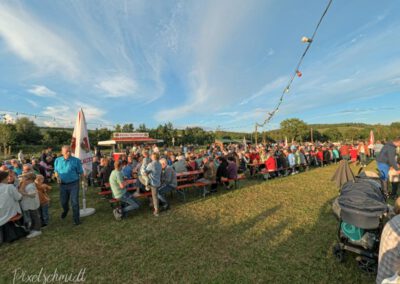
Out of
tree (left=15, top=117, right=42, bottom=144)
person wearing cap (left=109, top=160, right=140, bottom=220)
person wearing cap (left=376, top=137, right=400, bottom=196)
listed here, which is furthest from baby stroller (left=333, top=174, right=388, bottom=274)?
tree (left=15, top=117, right=42, bottom=144)

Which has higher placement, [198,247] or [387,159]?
[387,159]

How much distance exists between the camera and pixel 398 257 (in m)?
1.53

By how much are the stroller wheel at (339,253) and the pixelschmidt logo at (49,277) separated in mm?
3714

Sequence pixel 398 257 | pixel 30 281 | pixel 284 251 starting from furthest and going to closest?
pixel 284 251 → pixel 30 281 → pixel 398 257

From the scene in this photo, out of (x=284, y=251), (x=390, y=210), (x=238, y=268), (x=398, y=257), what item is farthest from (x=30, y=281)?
(x=390, y=210)

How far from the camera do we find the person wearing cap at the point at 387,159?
197 inches

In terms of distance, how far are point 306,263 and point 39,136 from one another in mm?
54111

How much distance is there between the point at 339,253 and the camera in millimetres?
2850

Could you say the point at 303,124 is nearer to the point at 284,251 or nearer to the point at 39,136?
the point at 284,251

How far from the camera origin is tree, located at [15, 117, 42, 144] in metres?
39.1

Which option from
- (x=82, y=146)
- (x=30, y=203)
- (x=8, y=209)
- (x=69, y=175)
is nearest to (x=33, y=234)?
(x=30, y=203)

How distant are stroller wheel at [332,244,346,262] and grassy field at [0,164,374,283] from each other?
9 cm

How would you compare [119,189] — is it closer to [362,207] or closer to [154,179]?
[154,179]

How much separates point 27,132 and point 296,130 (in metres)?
69.3
